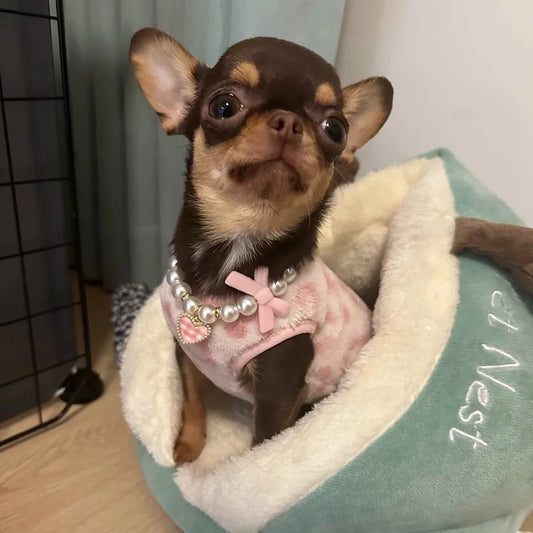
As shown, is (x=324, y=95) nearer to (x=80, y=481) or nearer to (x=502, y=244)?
(x=502, y=244)

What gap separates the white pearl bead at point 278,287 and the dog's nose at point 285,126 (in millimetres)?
256

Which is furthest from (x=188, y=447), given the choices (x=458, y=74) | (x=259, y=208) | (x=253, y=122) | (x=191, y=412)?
(x=458, y=74)

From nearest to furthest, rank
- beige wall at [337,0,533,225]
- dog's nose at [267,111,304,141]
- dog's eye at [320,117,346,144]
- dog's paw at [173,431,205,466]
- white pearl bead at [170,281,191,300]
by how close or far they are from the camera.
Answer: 1. dog's nose at [267,111,304,141]
2. dog's eye at [320,117,346,144]
3. white pearl bead at [170,281,191,300]
4. dog's paw at [173,431,205,466]
5. beige wall at [337,0,533,225]

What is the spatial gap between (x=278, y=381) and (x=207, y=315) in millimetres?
154

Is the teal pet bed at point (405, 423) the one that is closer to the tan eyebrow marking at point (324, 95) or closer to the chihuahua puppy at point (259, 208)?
the chihuahua puppy at point (259, 208)

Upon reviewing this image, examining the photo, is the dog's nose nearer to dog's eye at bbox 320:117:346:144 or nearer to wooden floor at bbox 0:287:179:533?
dog's eye at bbox 320:117:346:144

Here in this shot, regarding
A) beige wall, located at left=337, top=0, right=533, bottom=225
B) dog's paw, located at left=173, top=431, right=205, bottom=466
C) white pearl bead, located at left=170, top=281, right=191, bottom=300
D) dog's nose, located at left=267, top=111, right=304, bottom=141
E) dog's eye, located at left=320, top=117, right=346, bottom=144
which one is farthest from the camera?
beige wall, located at left=337, top=0, right=533, bottom=225

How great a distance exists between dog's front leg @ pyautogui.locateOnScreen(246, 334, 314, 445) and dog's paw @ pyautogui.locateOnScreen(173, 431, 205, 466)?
172 mm

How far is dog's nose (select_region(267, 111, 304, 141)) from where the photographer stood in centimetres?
69

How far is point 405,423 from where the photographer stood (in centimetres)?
84

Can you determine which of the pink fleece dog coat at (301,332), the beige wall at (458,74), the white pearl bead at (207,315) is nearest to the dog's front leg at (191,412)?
the pink fleece dog coat at (301,332)

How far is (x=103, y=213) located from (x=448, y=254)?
3.74 feet

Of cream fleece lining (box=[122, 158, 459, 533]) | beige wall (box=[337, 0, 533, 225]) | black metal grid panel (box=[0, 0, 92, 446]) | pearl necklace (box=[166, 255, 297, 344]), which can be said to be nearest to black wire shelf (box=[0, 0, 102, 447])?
black metal grid panel (box=[0, 0, 92, 446])

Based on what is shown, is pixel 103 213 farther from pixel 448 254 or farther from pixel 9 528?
pixel 448 254
